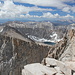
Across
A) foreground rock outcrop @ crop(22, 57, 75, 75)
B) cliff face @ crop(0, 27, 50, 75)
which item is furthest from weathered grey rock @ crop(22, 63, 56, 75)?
cliff face @ crop(0, 27, 50, 75)

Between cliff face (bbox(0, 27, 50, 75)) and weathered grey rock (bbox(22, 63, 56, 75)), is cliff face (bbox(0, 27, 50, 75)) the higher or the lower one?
the lower one

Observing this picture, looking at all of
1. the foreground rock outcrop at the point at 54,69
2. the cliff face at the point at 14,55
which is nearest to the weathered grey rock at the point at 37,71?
the foreground rock outcrop at the point at 54,69

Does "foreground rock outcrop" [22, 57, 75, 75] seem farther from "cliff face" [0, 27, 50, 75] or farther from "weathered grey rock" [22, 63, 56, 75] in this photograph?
"cliff face" [0, 27, 50, 75]

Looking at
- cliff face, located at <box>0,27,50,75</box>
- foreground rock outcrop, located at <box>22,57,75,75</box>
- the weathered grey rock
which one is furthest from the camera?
cliff face, located at <box>0,27,50,75</box>

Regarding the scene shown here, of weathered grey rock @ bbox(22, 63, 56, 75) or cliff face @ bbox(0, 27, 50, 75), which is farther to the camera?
cliff face @ bbox(0, 27, 50, 75)

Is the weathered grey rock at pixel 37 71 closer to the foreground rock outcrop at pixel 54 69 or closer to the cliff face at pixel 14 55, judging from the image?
the foreground rock outcrop at pixel 54 69

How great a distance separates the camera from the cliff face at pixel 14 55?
74.7 feet

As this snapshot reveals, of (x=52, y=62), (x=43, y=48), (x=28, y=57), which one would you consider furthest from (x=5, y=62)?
(x=52, y=62)

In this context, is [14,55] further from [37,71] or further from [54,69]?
[37,71]

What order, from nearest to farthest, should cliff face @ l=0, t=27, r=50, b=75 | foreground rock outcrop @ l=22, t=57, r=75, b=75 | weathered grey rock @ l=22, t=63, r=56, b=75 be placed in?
1. foreground rock outcrop @ l=22, t=57, r=75, b=75
2. weathered grey rock @ l=22, t=63, r=56, b=75
3. cliff face @ l=0, t=27, r=50, b=75

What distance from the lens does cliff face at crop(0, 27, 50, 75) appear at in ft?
74.7

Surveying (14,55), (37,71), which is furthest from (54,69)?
(14,55)

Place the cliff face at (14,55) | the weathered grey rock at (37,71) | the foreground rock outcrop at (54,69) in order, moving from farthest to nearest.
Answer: the cliff face at (14,55), the weathered grey rock at (37,71), the foreground rock outcrop at (54,69)

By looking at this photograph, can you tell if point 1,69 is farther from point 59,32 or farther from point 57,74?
point 59,32
